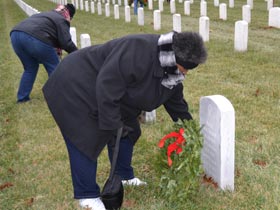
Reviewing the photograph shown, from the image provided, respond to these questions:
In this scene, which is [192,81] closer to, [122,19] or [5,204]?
[5,204]

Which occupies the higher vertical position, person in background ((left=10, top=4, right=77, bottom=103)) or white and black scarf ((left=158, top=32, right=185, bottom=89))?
white and black scarf ((left=158, top=32, right=185, bottom=89))

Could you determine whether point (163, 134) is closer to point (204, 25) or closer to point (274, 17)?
point (204, 25)

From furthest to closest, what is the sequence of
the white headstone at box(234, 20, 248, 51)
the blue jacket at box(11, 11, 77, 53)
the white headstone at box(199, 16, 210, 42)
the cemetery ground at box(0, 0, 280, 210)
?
the white headstone at box(199, 16, 210, 42) < the white headstone at box(234, 20, 248, 51) < the blue jacket at box(11, 11, 77, 53) < the cemetery ground at box(0, 0, 280, 210)

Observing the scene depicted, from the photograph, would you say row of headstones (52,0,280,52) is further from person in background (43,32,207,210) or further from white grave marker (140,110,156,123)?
person in background (43,32,207,210)

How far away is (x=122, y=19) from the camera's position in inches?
717

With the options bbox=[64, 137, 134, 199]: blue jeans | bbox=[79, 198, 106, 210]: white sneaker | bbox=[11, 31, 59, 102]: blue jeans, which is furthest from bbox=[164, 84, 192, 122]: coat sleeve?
bbox=[11, 31, 59, 102]: blue jeans

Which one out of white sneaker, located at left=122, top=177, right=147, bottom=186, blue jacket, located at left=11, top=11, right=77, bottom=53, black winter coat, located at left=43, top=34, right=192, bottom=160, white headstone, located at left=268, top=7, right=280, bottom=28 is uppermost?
black winter coat, located at left=43, top=34, right=192, bottom=160

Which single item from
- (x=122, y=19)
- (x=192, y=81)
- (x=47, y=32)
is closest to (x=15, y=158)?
(x=47, y=32)

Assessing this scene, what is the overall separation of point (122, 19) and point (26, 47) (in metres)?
12.2

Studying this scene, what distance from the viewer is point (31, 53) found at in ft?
21.1

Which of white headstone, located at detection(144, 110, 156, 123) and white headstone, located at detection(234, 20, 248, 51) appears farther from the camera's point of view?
white headstone, located at detection(234, 20, 248, 51)

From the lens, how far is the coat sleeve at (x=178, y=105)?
3.49 m

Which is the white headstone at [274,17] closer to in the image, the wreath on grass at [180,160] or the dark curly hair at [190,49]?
the wreath on grass at [180,160]

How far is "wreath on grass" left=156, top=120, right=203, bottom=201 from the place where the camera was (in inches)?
134
